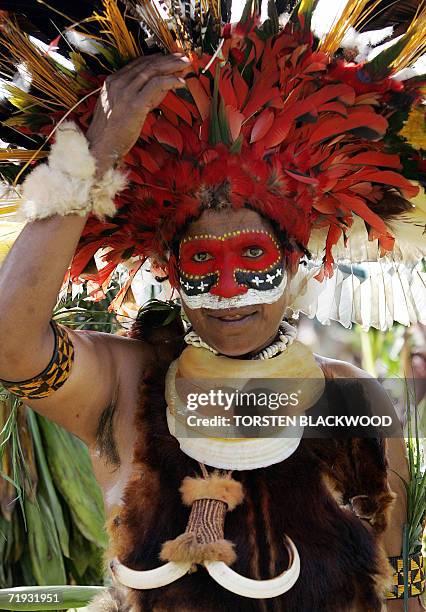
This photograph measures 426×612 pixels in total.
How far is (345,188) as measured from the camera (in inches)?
115

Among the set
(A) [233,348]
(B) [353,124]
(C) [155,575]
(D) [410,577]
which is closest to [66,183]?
(A) [233,348]

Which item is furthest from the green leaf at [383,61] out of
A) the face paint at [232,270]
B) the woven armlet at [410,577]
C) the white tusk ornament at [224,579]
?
the woven armlet at [410,577]

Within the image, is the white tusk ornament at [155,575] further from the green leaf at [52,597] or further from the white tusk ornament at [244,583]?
the green leaf at [52,597]

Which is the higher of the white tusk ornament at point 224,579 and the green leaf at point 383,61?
the green leaf at point 383,61

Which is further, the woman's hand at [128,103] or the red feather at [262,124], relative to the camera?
the red feather at [262,124]

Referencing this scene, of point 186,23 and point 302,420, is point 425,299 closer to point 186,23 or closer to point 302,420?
point 302,420

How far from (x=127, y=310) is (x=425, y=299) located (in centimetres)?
118

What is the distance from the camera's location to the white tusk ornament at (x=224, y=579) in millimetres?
2562

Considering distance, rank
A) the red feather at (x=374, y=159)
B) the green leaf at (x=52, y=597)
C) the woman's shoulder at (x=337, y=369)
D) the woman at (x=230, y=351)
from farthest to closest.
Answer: the green leaf at (x=52, y=597) → the woman's shoulder at (x=337, y=369) → the red feather at (x=374, y=159) → the woman at (x=230, y=351)

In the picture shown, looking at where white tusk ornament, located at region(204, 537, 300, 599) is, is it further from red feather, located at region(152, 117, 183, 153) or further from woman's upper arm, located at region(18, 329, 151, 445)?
red feather, located at region(152, 117, 183, 153)

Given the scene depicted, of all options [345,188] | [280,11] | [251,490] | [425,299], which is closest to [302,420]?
[251,490]

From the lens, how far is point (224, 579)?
2.56 m

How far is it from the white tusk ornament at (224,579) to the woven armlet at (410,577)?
0.45 metres

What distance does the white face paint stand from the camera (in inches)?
104
